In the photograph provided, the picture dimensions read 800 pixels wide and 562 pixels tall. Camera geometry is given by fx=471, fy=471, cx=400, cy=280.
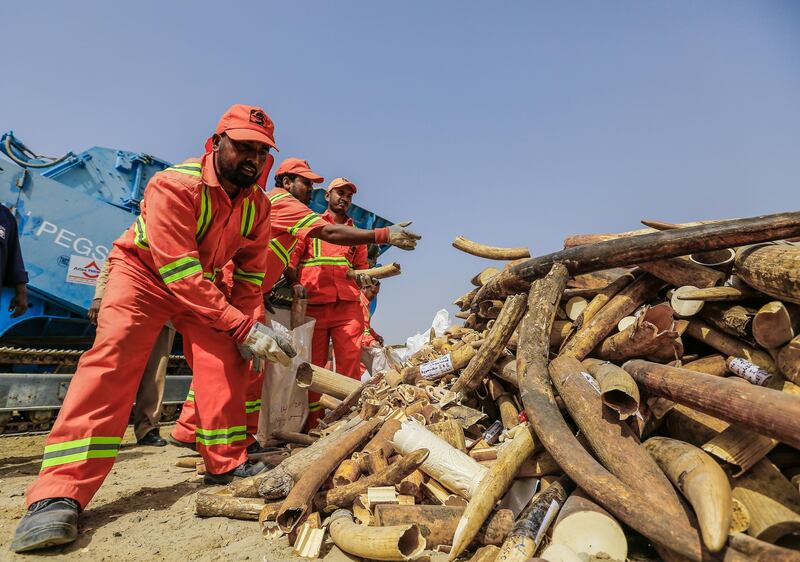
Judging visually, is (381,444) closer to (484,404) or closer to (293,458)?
(293,458)

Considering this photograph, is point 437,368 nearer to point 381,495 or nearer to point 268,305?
point 381,495

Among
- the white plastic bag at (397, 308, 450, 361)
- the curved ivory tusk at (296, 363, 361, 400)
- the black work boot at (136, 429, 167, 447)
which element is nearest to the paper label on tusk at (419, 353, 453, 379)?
the curved ivory tusk at (296, 363, 361, 400)

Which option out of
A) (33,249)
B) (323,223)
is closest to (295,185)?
(323,223)

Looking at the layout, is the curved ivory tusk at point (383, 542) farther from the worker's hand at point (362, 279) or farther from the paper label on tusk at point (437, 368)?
the worker's hand at point (362, 279)

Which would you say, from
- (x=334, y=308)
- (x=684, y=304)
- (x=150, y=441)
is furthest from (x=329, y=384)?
(x=684, y=304)

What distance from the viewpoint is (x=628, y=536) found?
70.3 inches

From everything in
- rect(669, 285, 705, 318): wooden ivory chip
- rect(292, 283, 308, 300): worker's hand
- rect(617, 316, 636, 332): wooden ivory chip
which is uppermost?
rect(669, 285, 705, 318): wooden ivory chip

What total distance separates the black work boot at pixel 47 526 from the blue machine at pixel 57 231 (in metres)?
3.96

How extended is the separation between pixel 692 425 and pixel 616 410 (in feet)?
1.19

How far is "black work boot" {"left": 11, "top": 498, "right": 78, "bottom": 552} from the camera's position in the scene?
1943 millimetres

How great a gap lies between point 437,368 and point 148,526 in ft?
6.75

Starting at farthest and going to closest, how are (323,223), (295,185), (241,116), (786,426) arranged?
1. (295,185)
2. (323,223)
3. (241,116)
4. (786,426)

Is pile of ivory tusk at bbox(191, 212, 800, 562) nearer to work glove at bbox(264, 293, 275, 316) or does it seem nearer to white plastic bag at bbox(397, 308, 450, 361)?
work glove at bbox(264, 293, 275, 316)

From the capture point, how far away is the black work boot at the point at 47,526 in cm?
194
